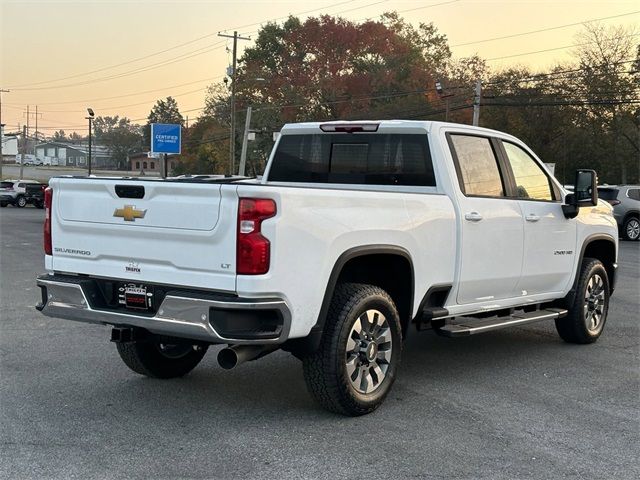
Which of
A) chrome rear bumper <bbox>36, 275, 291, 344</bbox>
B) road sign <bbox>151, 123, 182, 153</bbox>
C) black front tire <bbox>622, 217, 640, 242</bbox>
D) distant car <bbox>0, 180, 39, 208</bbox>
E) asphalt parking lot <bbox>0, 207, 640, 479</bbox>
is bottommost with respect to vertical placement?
distant car <bbox>0, 180, 39, 208</bbox>

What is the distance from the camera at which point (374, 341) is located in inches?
194

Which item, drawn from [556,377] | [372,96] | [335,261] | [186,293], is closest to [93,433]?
[186,293]

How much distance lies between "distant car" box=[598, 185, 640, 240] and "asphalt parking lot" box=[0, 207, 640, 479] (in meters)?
17.5

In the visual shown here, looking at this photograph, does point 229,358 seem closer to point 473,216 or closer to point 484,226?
point 473,216

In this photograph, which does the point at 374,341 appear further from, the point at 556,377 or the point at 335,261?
the point at 556,377

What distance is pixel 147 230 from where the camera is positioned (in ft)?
14.6

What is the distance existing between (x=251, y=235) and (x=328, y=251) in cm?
60

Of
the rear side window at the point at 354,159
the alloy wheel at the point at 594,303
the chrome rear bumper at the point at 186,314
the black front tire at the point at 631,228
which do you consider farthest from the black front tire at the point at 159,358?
the black front tire at the point at 631,228

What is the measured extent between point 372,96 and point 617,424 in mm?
63415

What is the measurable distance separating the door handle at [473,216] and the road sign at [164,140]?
100ft

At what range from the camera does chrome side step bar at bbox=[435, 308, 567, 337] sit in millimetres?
5539

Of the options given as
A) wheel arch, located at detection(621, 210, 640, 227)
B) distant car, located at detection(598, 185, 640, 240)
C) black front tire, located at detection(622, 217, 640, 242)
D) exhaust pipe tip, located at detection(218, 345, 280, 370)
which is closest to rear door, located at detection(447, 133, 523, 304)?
exhaust pipe tip, located at detection(218, 345, 280, 370)

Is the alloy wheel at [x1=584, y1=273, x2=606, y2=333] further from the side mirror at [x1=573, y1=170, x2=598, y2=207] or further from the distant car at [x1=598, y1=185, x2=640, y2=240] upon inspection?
the distant car at [x1=598, y1=185, x2=640, y2=240]

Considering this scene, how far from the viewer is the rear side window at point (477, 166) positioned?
5793 millimetres
